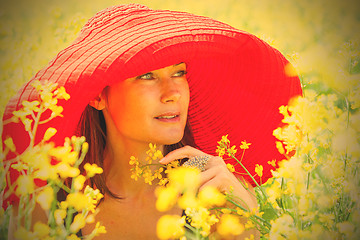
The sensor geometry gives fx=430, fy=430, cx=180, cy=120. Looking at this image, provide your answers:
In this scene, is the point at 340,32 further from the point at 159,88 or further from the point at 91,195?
the point at 91,195

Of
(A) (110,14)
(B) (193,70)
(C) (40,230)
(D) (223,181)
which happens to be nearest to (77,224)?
(C) (40,230)

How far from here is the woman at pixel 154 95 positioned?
0.92 m

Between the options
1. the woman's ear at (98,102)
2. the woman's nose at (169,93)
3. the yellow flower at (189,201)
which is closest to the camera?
the yellow flower at (189,201)

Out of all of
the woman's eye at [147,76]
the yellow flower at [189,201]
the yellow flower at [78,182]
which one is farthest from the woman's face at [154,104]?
the yellow flower at [78,182]

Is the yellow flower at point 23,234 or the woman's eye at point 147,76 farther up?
the woman's eye at point 147,76

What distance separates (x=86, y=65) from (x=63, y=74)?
5 centimetres

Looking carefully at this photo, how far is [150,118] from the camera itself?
107 centimetres

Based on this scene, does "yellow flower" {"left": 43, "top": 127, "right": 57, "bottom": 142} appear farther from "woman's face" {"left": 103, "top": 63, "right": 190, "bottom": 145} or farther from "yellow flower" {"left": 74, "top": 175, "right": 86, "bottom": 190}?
"woman's face" {"left": 103, "top": 63, "right": 190, "bottom": 145}

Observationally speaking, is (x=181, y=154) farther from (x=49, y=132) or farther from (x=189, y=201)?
(x=49, y=132)

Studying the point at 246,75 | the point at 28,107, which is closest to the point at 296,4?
the point at 246,75

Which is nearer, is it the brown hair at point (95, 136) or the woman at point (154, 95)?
the woman at point (154, 95)

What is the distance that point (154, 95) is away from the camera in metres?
1.07

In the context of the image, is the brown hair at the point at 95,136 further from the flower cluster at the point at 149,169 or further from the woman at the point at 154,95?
the flower cluster at the point at 149,169

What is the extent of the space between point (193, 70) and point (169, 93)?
0.26 meters
